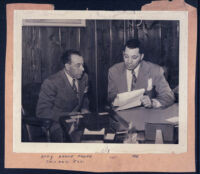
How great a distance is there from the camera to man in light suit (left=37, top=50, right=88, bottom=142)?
0.69m

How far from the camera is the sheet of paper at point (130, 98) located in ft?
2.27

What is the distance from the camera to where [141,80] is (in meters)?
0.69

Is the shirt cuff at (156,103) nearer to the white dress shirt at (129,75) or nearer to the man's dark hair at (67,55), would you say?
the white dress shirt at (129,75)

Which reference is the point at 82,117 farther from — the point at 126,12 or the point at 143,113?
the point at 126,12

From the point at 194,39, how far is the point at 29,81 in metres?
0.38

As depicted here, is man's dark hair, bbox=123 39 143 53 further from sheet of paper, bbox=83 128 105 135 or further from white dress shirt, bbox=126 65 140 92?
sheet of paper, bbox=83 128 105 135

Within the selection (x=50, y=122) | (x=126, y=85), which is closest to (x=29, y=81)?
(x=50, y=122)

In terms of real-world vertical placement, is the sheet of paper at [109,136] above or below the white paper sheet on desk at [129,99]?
below

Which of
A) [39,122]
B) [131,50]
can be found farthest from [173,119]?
[39,122]

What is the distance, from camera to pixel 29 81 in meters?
0.69

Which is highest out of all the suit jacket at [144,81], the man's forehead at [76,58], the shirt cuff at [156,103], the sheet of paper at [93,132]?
the man's forehead at [76,58]

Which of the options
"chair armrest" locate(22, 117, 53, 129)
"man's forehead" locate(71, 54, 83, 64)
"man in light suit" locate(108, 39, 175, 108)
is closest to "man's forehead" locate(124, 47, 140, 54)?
"man in light suit" locate(108, 39, 175, 108)

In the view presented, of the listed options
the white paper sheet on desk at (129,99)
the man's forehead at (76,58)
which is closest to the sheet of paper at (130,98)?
the white paper sheet on desk at (129,99)

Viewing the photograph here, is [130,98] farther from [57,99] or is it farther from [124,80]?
[57,99]
